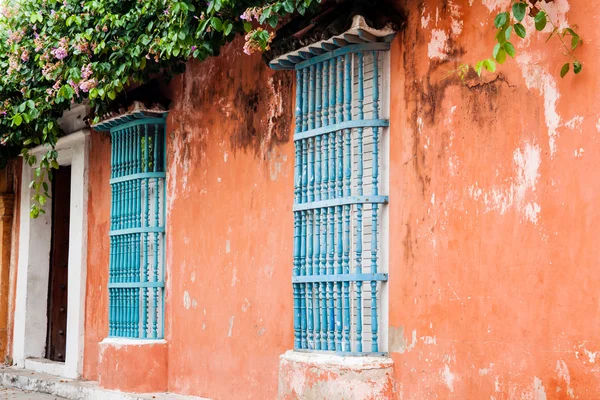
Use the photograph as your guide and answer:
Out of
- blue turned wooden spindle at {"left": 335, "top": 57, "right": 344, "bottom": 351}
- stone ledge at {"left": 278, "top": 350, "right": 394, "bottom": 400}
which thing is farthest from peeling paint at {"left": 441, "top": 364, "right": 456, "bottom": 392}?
blue turned wooden spindle at {"left": 335, "top": 57, "right": 344, "bottom": 351}

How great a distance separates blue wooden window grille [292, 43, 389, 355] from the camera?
5.62 meters

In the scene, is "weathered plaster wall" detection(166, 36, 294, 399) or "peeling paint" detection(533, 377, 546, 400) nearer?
"peeling paint" detection(533, 377, 546, 400)

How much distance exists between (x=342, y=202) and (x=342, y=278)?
48 centimetres

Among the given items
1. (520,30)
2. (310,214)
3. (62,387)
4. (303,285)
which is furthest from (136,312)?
(520,30)

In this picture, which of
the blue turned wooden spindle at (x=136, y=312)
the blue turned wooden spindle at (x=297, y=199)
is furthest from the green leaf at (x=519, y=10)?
the blue turned wooden spindle at (x=136, y=312)

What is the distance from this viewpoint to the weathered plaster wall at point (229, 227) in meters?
6.62

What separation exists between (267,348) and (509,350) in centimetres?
240

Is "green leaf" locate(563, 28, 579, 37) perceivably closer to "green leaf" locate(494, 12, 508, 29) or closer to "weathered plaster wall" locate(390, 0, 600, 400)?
"weathered plaster wall" locate(390, 0, 600, 400)

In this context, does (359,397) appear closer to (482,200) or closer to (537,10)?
(482,200)

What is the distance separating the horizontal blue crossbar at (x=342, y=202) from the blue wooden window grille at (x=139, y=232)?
7.73ft

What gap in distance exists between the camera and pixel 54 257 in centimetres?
1082

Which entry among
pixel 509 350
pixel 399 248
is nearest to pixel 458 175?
pixel 399 248

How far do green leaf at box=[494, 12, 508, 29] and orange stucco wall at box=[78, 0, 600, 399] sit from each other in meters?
0.26

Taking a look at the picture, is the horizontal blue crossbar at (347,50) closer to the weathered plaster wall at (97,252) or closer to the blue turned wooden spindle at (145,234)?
the blue turned wooden spindle at (145,234)
